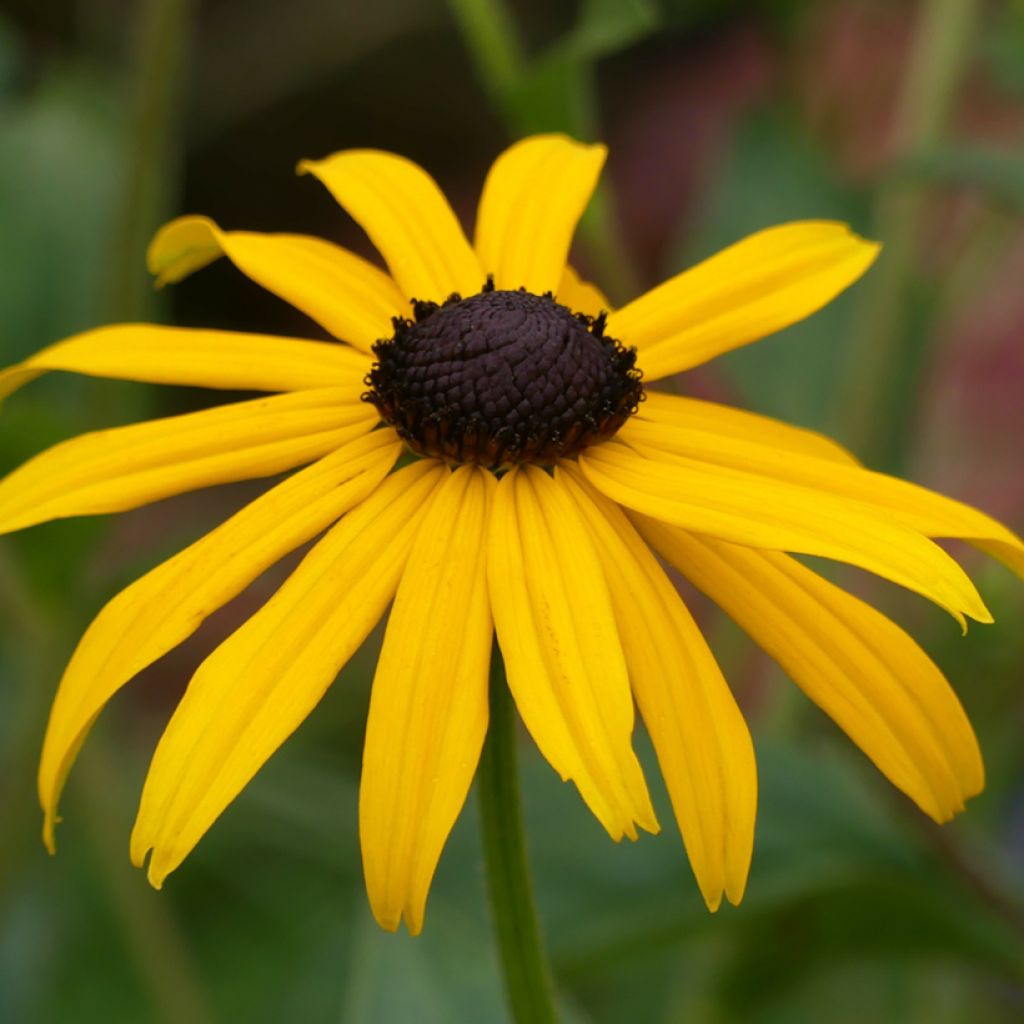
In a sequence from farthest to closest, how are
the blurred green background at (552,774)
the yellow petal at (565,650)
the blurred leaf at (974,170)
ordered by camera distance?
the blurred leaf at (974,170)
the blurred green background at (552,774)
the yellow petal at (565,650)

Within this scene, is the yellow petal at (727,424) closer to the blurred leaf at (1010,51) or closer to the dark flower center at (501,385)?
the dark flower center at (501,385)

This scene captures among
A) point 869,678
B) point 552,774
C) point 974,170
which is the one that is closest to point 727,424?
point 869,678

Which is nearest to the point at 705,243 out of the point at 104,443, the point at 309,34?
the point at 104,443

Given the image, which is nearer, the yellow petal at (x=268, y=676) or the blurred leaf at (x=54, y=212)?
the yellow petal at (x=268, y=676)

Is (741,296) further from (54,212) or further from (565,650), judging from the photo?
(54,212)

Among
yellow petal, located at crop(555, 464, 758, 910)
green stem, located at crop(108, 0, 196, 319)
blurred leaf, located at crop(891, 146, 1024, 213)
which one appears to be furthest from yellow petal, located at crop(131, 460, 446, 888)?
blurred leaf, located at crop(891, 146, 1024, 213)

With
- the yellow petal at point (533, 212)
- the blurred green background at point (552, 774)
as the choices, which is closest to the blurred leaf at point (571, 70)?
the blurred green background at point (552, 774)

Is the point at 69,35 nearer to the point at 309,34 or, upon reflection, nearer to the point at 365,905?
the point at 309,34
